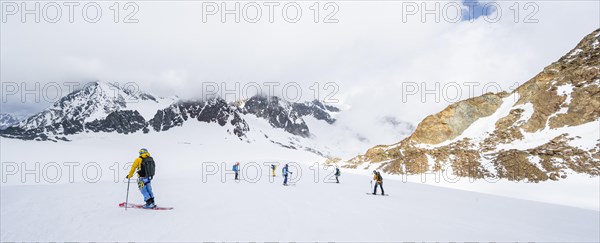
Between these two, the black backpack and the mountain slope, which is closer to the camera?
the black backpack

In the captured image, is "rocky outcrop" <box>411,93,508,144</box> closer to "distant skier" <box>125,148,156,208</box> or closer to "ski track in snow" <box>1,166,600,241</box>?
"ski track in snow" <box>1,166,600,241</box>

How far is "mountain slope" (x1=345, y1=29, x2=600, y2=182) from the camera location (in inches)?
1284

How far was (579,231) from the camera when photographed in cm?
1231

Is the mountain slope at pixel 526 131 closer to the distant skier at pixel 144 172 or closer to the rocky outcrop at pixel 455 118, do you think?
the rocky outcrop at pixel 455 118

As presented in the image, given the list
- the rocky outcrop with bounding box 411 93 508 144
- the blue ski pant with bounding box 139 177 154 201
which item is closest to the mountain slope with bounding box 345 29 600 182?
the rocky outcrop with bounding box 411 93 508 144

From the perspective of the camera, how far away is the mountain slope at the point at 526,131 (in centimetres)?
3262

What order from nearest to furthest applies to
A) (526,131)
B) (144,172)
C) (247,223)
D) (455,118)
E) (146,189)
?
(247,223), (144,172), (146,189), (526,131), (455,118)

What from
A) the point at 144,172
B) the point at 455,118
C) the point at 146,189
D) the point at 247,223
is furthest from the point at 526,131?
the point at 144,172

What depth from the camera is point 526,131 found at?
4553cm

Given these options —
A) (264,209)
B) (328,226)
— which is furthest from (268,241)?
(264,209)

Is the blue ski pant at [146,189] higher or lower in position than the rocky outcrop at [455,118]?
lower

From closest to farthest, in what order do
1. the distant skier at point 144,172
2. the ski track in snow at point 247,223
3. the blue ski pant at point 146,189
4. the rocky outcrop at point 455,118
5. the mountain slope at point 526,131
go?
the ski track in snow at point 247,223 < the distant skier at point 144,172 < the blue ski pant at point 146,189 < the mountain slope at point 526,131 < the rocky outcrop at point 455,118

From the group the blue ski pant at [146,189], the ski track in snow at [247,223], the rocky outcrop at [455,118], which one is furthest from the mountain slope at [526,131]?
the blue ski pant at [146,189]

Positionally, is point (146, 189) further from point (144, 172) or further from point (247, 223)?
point (247, 223)
